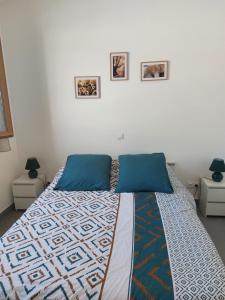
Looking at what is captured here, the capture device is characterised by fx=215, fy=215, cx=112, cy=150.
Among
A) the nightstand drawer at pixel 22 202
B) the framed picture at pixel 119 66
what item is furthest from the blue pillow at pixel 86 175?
the framed picture at pixel 119 66

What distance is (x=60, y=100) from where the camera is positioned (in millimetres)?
2836

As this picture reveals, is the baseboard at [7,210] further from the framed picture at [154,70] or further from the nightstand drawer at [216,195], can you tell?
the nightstand drawer at [216,195]

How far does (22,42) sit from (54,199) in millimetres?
2032

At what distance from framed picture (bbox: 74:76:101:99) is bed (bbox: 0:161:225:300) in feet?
4.71

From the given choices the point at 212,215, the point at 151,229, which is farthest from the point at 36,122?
the point at 212,215

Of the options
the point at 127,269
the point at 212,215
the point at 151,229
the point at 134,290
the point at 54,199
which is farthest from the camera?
the point at 212,215

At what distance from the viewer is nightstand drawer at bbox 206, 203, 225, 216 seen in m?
2.53

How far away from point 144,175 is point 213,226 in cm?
101

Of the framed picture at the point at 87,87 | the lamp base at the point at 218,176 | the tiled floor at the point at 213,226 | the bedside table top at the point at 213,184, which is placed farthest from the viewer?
the framed picture at the point at 87,87

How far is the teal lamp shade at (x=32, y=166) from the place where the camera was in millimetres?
2828

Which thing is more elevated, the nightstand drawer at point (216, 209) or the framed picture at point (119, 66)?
the framed picture at point (119, 66)

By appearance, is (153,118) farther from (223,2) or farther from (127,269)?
(127,269)

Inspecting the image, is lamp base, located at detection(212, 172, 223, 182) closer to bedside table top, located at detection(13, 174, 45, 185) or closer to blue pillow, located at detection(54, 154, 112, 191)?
blue pillow, located at detection(54, 154, 112, 191)

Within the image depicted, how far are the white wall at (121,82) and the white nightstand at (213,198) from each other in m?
0.33
